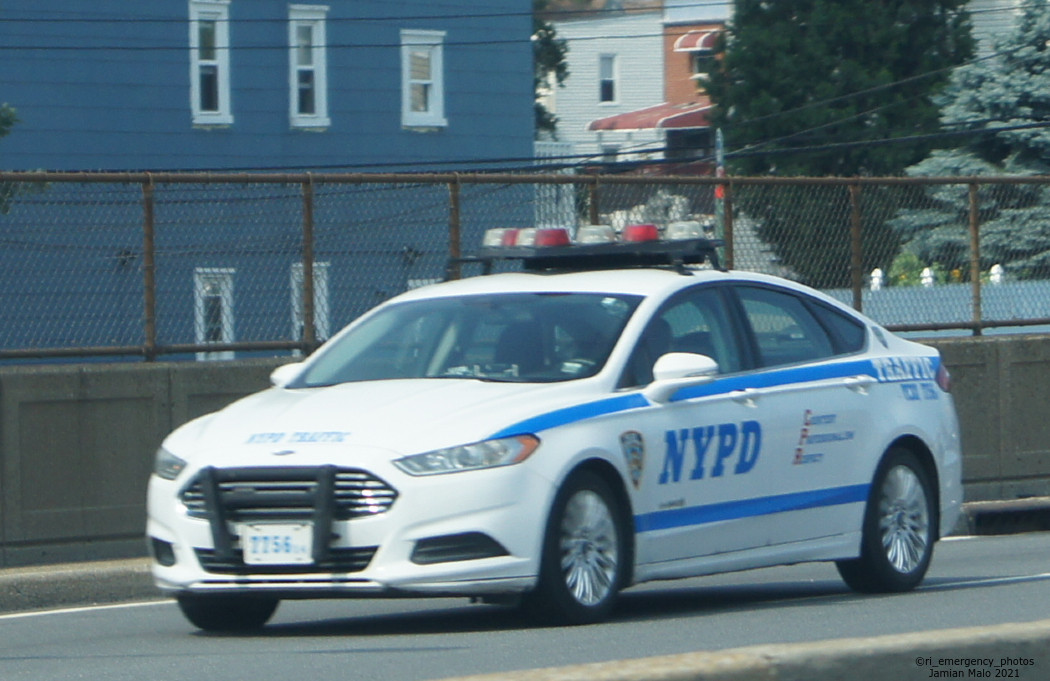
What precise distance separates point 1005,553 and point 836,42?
38.2 meters

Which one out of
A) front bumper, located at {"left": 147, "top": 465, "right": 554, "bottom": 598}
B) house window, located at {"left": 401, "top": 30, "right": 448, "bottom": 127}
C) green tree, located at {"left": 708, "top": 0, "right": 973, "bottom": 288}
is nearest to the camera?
front bumper, located at {"left": 147, "top": 465, "right": 554, "bottom": 598}

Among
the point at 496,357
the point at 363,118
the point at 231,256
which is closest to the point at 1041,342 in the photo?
the point at 231,256

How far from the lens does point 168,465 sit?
8.45m

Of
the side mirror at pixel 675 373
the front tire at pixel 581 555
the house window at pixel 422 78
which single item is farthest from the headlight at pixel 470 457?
the house window at pixel 422 78

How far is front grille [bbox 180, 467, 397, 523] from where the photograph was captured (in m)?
7.89

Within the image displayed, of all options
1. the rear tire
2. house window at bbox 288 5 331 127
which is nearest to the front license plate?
the rear tire

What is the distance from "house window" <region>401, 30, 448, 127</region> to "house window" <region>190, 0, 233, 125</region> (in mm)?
3634

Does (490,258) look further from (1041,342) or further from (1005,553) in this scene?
(1041,342)

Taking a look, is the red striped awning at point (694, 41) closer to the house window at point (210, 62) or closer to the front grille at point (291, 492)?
the house window at point (210, 62)

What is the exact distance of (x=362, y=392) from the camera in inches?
340

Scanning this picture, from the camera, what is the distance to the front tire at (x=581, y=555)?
26.6ft

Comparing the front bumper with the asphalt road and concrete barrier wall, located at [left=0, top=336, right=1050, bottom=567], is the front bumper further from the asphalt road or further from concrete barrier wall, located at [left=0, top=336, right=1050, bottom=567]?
concrete barrier wall, located at [left=0, top=336, right=1050, bottom=567]

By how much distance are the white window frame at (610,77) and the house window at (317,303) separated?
68.5 m

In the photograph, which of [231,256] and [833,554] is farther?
[231,256]
